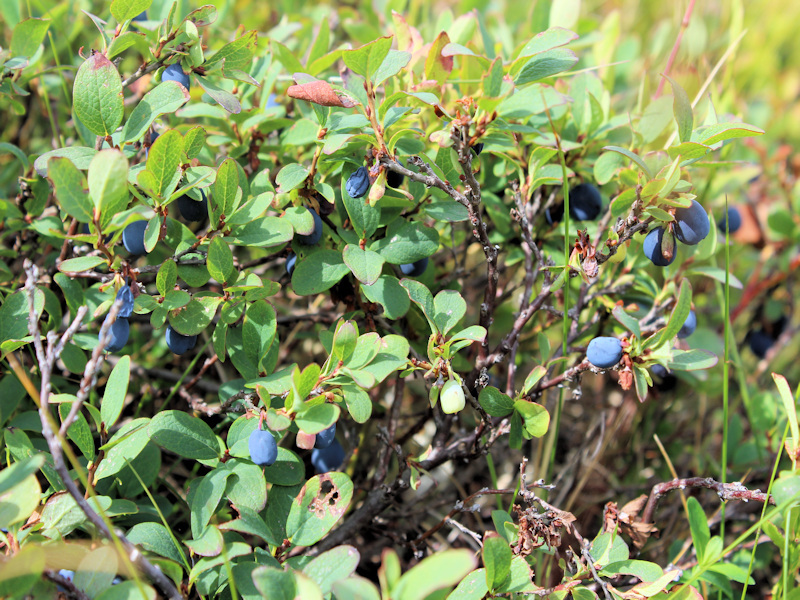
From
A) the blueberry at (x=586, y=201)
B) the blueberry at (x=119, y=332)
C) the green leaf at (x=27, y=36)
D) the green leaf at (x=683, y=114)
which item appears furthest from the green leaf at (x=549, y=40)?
the green leaf at (x=27, y=36)

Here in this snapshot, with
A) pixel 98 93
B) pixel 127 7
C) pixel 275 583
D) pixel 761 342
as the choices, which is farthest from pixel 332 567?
pixel 761 342

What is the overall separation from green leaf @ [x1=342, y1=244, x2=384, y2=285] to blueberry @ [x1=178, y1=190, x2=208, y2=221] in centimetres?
31

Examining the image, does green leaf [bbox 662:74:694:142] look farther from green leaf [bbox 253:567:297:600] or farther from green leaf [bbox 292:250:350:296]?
green leaf [bbox 253:567:297:600]

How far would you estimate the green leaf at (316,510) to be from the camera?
108 cm

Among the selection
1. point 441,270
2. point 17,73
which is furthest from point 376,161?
point 17,73

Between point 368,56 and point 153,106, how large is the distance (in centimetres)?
42

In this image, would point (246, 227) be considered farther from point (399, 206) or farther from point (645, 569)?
point (645, 569)

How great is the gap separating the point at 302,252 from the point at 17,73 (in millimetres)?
769

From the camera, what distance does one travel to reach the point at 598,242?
142 cm

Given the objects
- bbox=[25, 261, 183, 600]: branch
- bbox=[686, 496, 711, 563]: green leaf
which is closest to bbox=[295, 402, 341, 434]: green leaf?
bbox=[25, 261, 183, 600]: branch

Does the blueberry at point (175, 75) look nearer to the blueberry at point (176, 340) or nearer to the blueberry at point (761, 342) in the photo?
the blueberry at point (176, 340)

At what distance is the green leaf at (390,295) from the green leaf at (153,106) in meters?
0.49

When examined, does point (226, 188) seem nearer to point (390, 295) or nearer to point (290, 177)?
point (290, 177)

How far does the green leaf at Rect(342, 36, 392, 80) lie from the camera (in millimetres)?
1047
